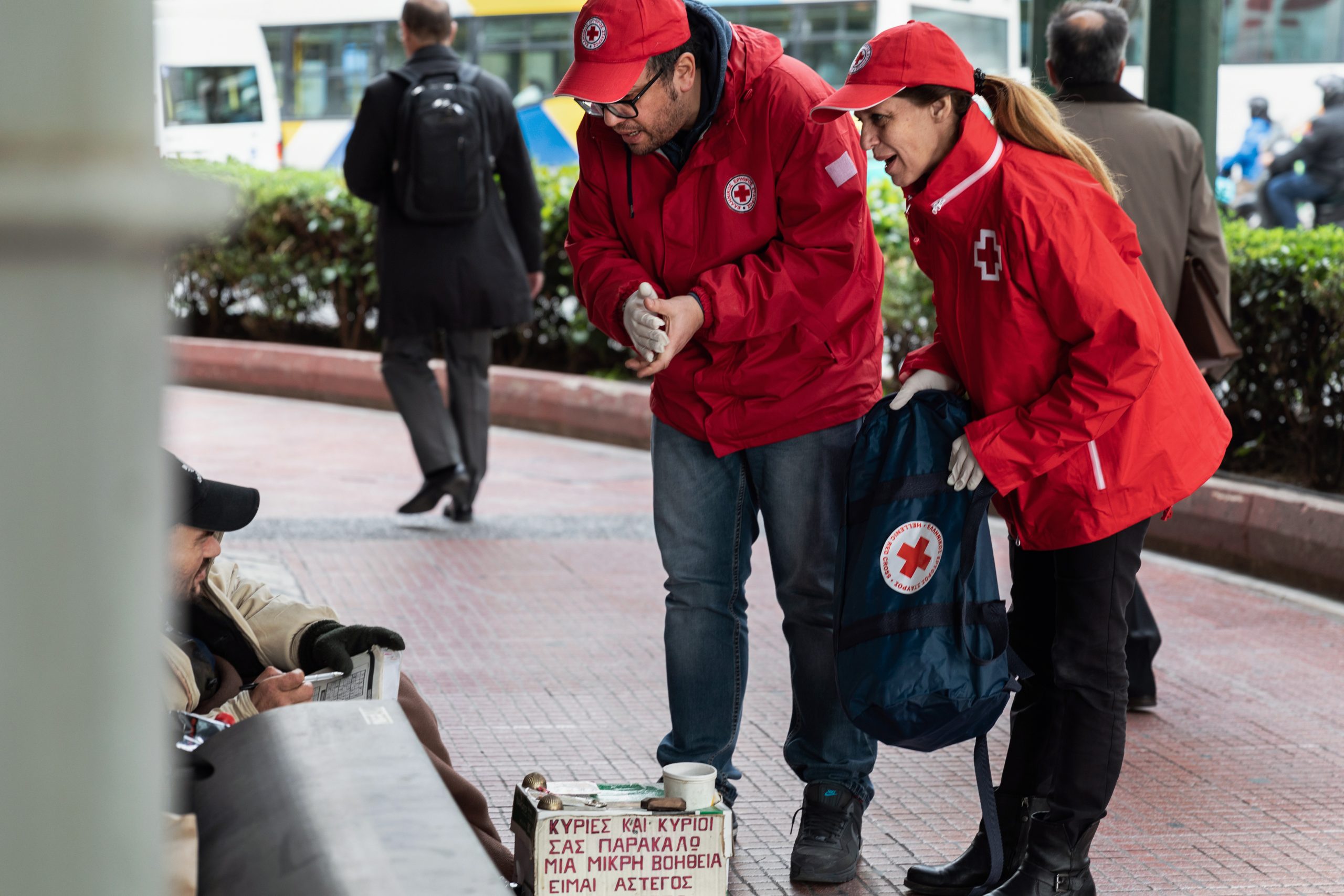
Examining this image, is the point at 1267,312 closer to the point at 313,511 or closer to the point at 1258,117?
the point at 313,511

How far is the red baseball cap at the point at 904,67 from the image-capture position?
2883 millimetres

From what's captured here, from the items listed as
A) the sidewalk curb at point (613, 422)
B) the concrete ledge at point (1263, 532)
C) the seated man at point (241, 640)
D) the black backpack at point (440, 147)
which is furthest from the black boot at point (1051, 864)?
the black backpack at point (440, 147)

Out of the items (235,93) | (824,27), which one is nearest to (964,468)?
(824,27)

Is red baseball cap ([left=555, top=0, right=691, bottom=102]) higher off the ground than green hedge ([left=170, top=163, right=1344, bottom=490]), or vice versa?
red baseball cap ([left=555, top=0, right=691, bottom=102])

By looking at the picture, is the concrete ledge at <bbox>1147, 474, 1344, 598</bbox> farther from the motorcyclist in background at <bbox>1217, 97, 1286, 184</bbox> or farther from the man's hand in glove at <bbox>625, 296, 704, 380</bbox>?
the motorcyclist in background at <bbox>1217, 97, 1286, 184</bbox>

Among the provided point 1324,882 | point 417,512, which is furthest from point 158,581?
point 417,512

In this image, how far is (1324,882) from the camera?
333 centimetres

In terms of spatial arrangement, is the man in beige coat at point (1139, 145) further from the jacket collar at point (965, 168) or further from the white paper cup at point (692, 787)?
the white paper cup at point (692, 787)

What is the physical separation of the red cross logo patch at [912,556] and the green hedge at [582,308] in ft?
8.99

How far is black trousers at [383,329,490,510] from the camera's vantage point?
275 inches

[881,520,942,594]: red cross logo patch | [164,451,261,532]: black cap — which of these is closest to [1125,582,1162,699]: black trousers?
[881,520,942,594]: red cross logo patch

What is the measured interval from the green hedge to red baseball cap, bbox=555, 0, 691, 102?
2.15 metres

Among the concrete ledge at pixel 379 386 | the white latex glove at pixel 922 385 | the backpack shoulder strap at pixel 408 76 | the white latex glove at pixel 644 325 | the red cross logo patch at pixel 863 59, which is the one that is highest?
the backpack shoulder strap at pixel 408 76

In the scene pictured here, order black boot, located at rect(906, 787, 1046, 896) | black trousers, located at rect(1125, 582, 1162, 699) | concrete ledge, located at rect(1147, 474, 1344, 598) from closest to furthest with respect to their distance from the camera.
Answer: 1. black boot, located at rect(906, 787, 1046, 896)
2. black trousers, located at rect(1125, 582, 1162, 699)
3. concrete ledge, located at rect(1147, 474, 1344, 598)
